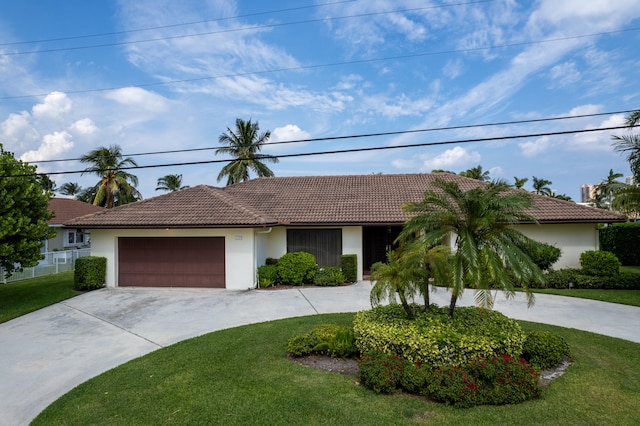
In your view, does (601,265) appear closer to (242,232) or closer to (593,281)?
(593,281)

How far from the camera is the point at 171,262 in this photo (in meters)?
14.4

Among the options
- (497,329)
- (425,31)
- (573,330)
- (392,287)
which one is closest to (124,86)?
(425,31)

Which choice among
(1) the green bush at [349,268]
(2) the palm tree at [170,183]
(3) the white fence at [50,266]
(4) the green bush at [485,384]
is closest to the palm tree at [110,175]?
(3) the white fence at [50,266]

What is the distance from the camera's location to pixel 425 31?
1036 centimetres

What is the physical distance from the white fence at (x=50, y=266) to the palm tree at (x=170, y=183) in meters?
28.2

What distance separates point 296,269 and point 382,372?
896 centimetres

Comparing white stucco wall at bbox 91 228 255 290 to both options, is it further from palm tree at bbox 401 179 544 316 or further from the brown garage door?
palm tree at bbox 401 179 544 316

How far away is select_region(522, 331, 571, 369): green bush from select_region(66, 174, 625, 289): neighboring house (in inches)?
343

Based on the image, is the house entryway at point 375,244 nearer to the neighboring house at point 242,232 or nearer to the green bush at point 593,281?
the neighboring house at point 242,232

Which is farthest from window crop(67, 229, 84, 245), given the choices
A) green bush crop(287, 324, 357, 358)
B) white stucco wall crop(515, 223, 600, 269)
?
white stucco wall crop(515, 223, 600, 269)

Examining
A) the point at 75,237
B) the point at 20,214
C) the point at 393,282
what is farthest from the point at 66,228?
the point at 393,282

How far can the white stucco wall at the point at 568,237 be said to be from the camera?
15.1 meters

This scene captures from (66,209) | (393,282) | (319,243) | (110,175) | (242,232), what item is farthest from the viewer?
(110,175)

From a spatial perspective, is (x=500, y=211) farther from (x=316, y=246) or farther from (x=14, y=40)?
(x=14, y=40)
